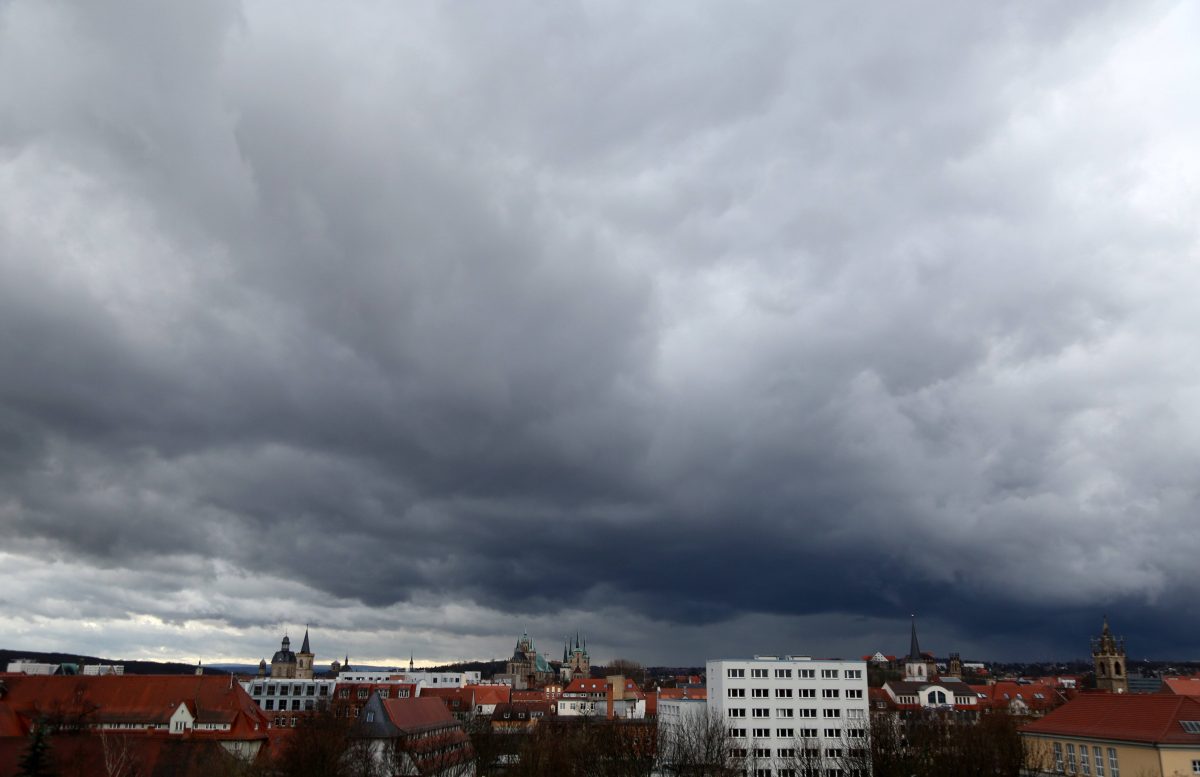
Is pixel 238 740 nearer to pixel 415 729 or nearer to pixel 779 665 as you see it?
pixel 415 729

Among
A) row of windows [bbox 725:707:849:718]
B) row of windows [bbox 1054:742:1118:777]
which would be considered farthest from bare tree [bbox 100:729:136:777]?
row of windows [bbox 1054:742:1118:777]

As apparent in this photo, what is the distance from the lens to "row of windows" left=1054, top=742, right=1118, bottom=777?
8519cm

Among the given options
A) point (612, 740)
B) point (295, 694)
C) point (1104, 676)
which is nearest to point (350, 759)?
point (612, 740)

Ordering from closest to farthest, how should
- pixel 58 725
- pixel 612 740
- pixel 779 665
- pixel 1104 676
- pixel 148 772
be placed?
pixel 148 772
pixel 612 740
pixel 58 725
pixel 779 665
pixel 1104 676

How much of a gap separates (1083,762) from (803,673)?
39157 mm

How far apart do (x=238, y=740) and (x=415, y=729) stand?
23723 millimetres

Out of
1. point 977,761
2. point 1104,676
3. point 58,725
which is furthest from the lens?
point 1104,676

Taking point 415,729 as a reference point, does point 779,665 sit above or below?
above

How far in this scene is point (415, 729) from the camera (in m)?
114

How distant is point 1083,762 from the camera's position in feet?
295

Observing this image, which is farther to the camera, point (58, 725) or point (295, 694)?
point (295, 694)

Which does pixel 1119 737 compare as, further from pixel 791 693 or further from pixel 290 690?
pixel 290 690

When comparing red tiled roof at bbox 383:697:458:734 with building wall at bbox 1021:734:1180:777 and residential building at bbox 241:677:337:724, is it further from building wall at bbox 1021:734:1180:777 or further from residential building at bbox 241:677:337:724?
building wall at bbox 1021:734:1180:777

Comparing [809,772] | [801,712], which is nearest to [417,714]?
[801,712]
